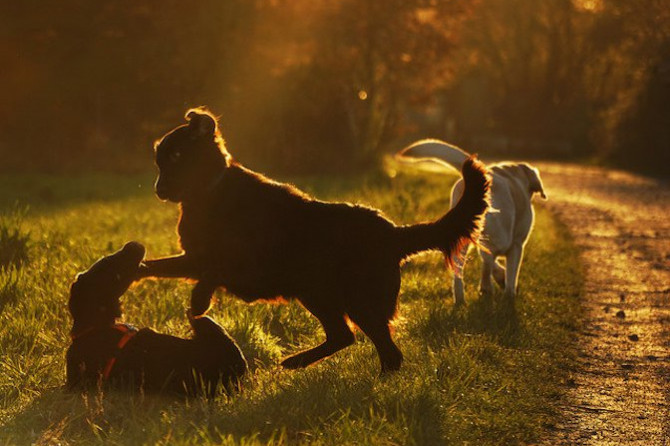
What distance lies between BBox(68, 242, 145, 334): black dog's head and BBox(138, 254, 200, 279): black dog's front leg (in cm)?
19


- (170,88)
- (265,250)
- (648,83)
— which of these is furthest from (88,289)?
(648,83)

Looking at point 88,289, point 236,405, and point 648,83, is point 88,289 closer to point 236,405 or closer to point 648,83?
point 236,405

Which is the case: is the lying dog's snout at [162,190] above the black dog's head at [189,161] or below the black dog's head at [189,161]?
below

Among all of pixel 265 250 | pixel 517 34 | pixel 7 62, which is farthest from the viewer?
pixel 517 34

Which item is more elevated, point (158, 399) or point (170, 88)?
point (170, 88)

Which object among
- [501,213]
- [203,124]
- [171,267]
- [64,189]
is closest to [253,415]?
[171,267]

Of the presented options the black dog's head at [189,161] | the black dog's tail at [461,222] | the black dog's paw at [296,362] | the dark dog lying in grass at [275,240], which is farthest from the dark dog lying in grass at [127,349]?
the black dog's tail at [461,222]

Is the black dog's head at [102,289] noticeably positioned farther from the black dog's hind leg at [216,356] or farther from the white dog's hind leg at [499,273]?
the white dog's hind leg at [499,273]

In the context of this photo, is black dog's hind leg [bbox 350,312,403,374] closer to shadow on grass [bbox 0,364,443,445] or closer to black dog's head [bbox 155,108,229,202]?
shadow on grass [bbox 0,364,443,445]

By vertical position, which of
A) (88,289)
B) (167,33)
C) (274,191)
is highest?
(167,33)

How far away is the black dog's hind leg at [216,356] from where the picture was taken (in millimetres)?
5168

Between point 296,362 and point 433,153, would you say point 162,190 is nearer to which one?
point 296,362

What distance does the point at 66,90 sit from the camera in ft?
72.7

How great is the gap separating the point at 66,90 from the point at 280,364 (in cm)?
1790
